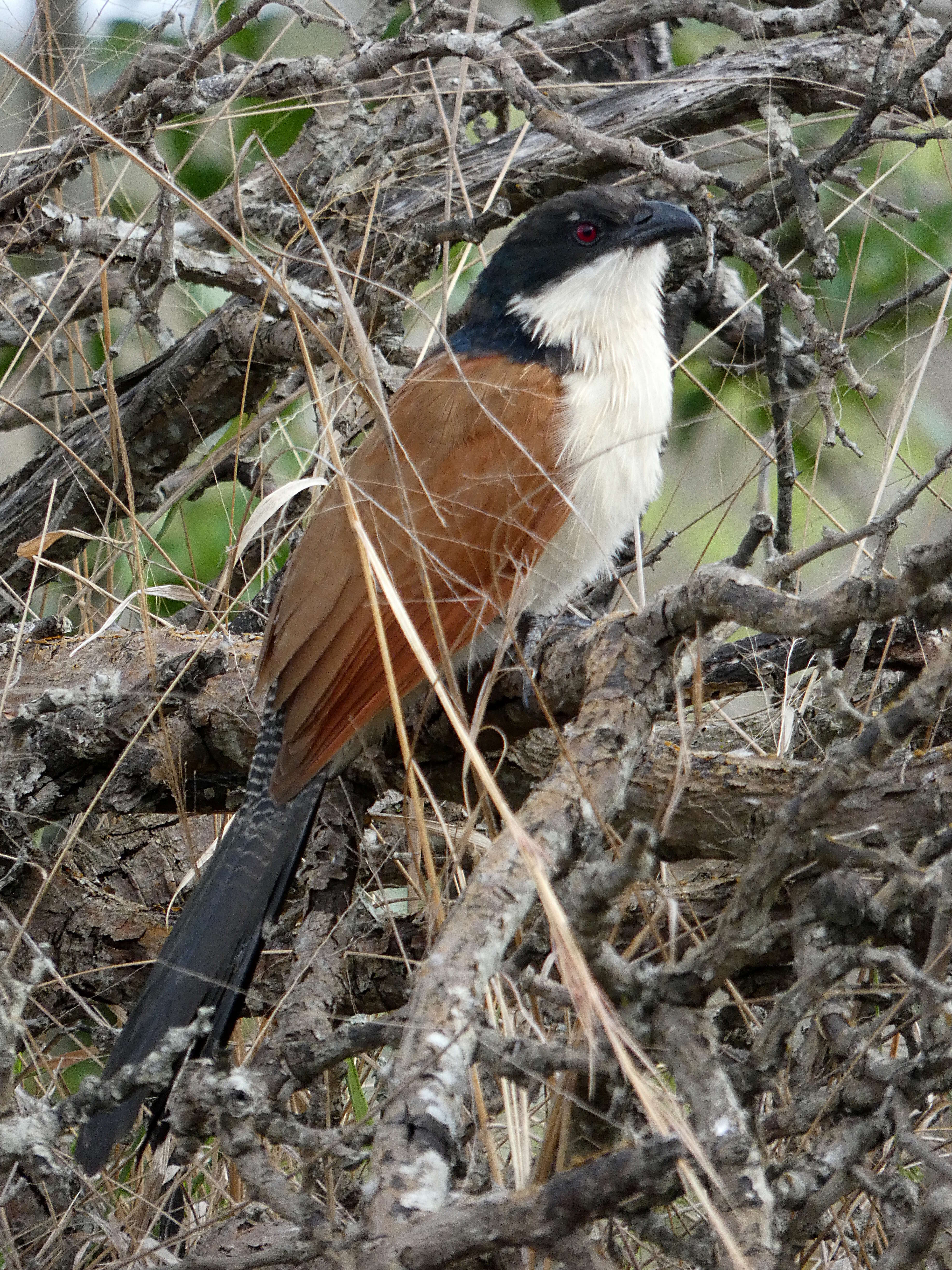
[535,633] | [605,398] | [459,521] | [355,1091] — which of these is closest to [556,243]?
[605,398]

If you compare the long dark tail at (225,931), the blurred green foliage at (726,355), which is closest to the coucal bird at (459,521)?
the long dark tail at (225,931)

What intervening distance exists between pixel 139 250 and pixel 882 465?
1.53 meters

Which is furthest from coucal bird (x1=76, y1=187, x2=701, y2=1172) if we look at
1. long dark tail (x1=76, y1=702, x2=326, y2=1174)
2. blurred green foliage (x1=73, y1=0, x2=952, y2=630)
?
blurred green foliage (x1=73, y1=0, x2=952, y2=630)

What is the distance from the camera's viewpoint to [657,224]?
244cm

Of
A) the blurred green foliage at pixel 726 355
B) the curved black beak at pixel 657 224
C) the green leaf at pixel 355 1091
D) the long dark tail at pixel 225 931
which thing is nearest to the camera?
the long dark tail at pixel 225 931

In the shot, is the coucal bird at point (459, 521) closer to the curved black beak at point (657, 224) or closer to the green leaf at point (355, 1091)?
the curved black beak at point (657, 224)

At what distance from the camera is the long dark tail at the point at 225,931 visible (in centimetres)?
168

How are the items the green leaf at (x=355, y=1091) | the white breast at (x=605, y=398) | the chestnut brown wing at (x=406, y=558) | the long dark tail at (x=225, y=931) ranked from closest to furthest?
the long dark tail at (x=225, y=931)
the green leaf at (x=355, y=1091)
the chestnut brown wing at (x=406, y=558)
the white breast at (x=605, y=398)

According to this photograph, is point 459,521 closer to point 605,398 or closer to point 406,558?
point 406,558

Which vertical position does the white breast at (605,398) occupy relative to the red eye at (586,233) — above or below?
below

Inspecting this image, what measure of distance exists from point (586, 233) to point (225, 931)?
5.08 feet

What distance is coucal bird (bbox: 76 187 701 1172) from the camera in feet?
6.04

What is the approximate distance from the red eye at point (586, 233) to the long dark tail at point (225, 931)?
1.18 meters

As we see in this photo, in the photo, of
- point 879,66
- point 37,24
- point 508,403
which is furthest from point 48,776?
point 879,66
